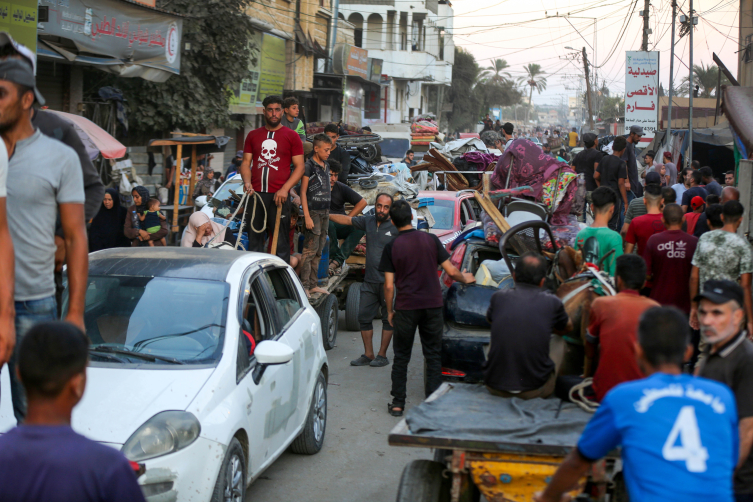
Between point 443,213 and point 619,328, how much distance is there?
7877 millimetres

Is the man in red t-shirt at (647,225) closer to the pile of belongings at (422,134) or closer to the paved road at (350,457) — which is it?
the paved road at (350,457)

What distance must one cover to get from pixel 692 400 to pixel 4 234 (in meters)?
2.56

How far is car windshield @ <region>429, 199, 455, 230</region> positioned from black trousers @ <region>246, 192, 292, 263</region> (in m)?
3.77

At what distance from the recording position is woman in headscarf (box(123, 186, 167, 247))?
34.4 feet

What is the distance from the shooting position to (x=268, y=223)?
27.8 feet

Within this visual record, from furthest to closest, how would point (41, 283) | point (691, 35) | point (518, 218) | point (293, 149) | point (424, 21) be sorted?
point (424, 21) < point (691, 35) < point (518, 218) < point (293, 149) < point (41, 283)

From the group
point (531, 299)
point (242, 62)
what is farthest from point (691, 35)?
point (531, 299)

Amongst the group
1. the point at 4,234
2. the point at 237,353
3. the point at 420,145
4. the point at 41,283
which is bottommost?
the point at 237,353

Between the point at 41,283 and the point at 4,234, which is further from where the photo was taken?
the point at 41,283

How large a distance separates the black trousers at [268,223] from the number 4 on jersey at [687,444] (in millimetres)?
6419

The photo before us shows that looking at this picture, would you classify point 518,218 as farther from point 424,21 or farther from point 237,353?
point 424,21

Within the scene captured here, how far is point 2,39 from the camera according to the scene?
133 inches

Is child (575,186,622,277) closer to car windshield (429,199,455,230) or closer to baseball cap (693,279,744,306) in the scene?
baseball cap (693,279,744,306)

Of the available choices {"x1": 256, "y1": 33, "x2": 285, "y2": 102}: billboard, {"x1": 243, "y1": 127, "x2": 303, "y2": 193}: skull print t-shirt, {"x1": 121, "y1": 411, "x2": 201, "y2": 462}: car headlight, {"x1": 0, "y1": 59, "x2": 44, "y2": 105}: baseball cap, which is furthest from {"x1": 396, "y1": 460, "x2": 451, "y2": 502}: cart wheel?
{"x1": 256, "y1": 33, "x2": 285, "y2": 102}: billboard
